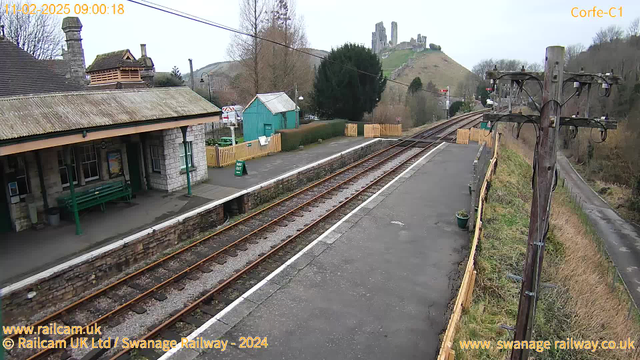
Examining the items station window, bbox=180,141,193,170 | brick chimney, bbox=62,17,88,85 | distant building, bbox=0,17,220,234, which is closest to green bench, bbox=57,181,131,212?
distant building, bbox=0,17,220,234

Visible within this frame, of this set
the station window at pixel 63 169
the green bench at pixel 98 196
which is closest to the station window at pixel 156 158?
the green bench at pixel 98 196

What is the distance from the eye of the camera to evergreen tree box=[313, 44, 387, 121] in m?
33.5

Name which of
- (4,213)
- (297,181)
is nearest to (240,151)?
(297,181)

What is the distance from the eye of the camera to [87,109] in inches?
470

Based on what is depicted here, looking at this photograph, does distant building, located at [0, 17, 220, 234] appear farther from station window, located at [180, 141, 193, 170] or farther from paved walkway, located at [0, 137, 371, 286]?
paved walkway, located at [0, 137, 371, 286]

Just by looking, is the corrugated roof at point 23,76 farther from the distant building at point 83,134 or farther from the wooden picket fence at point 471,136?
the wooden picket fence at point 471,136

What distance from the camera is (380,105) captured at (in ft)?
132

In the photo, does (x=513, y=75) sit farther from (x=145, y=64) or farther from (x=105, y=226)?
(x=145, y=64)

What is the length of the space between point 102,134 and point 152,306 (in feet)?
18.5

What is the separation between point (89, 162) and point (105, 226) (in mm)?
2843

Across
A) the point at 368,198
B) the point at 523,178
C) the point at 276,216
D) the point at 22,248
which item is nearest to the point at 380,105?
the point at 523,178

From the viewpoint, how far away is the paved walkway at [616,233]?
62.7ft

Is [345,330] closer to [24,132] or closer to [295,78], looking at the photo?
[24,132]

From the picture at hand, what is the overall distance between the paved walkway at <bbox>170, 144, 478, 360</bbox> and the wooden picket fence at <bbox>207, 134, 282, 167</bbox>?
9.04m
